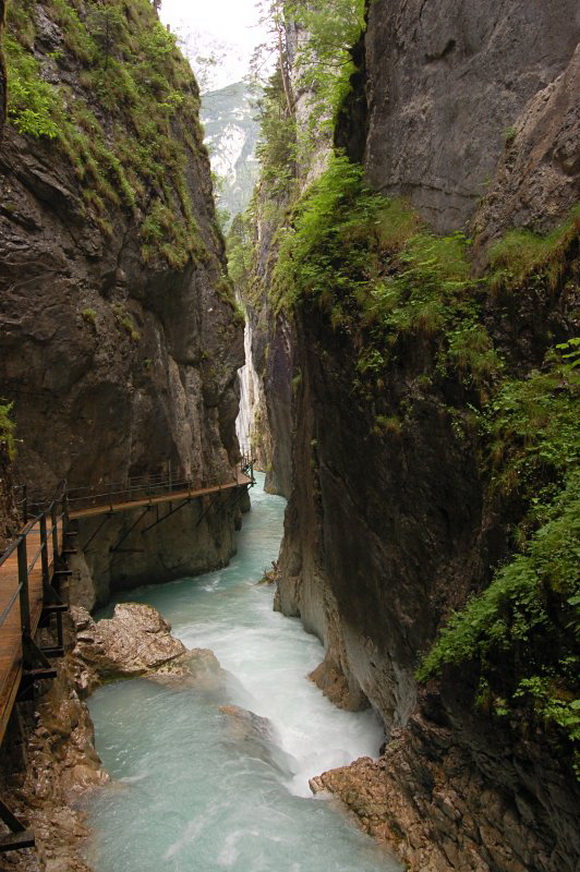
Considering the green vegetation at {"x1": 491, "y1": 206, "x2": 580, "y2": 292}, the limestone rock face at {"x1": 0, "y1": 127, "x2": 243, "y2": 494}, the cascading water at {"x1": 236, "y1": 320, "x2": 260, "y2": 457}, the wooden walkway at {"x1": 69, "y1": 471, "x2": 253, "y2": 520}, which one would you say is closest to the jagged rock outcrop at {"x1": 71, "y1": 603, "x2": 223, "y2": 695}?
the wooden walkway at {"x1": 69, "y1": 471, "x2": 253, "y2": 520}

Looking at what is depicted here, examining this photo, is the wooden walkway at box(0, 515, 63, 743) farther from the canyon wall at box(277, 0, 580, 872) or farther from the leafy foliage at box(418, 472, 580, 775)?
the canyon wall at box(277, 0, 580, 872)

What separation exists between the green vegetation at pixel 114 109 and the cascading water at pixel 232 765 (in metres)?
12.0

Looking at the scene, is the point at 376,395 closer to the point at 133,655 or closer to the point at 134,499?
the point at 133,655

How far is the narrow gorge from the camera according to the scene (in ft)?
17.3

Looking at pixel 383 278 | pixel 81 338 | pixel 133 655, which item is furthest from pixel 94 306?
pixel 383 278

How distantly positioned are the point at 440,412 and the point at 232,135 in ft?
467

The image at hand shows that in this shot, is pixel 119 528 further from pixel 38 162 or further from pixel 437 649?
pixel 437 649

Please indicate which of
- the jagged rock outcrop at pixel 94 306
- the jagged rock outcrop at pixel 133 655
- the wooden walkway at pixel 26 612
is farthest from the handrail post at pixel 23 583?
the jagged rock outcrop at pixel 94 306

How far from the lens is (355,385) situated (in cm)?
895

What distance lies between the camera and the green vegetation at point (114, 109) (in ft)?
46.7

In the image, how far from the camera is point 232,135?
428 feet

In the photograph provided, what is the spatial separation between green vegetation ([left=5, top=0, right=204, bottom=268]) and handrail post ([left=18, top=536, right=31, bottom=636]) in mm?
12606

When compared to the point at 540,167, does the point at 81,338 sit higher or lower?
lower

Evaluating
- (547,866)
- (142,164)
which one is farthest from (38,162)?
(547,866)
